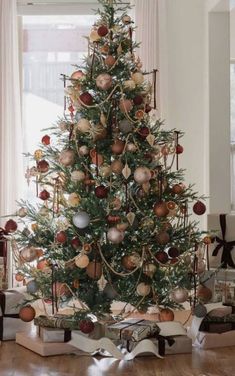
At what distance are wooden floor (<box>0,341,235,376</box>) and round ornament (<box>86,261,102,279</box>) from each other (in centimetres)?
51

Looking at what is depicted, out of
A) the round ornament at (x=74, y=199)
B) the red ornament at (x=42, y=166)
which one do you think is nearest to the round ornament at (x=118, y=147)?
the round ornament at (x=74, y=199)

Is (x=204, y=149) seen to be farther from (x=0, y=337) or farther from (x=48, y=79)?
(x=0, y=337)

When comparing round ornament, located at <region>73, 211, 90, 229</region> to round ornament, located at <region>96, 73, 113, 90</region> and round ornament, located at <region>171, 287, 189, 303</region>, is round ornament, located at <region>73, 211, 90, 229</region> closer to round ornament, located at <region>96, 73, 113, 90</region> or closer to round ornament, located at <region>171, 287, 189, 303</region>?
round ornament, located at <region>171, 287, 189, 303</region>

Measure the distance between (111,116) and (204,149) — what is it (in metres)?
2.27

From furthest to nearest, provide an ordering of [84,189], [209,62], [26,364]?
[209,62], [84,189], [26,364]

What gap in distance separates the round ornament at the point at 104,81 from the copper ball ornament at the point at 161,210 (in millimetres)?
824

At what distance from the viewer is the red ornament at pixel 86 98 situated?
16.4ft

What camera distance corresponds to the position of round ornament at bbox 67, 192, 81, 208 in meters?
4.96

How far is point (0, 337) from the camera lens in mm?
5223

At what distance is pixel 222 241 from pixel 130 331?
1343 mm

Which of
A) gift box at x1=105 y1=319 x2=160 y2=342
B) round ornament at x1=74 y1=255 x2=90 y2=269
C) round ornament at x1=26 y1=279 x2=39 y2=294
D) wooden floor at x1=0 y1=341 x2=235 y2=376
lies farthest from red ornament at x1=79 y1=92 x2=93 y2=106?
wooden floor at x1=0 y1=341 x2=235 y2=376

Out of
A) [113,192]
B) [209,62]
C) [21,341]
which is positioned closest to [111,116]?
[113,192]

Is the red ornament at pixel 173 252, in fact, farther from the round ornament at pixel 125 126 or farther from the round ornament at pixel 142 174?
the round ornament at pixel 125 126

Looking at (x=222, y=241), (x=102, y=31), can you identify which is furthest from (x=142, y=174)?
(x=222, y=241)
